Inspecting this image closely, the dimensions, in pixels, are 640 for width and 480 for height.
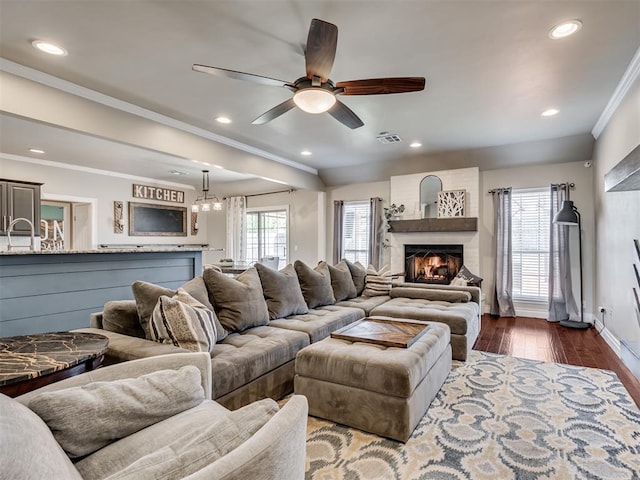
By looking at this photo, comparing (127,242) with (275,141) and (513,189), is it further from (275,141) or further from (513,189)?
(513,189)

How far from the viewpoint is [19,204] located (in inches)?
213

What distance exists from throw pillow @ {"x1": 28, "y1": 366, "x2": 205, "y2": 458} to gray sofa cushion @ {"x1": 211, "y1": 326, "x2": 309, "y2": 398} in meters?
0.77

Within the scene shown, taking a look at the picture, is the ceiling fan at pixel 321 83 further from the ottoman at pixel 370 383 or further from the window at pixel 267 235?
the window at pixel 267 235

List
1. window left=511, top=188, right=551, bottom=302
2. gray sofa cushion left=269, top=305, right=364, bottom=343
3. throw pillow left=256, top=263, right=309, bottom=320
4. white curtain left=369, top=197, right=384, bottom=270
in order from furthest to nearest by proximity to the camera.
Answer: white curtain left=369, top=197, right=384, bottom=270
window left=511, top=188, right=551, bottom=302
throw pillow left=256, top=263, right=309, bottom=320
gray sofa cushion left=269, top=305, right=364, bottom=343

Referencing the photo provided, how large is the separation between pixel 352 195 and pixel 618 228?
4338mm

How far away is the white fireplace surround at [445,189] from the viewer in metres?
5.62

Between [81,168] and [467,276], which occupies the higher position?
[81,168]

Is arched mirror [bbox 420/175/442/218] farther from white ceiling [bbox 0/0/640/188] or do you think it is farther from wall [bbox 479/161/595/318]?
white ceiling [bbox 0/0/640/188]

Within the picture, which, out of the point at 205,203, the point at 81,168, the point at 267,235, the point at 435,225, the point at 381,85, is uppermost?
the point at 81,168

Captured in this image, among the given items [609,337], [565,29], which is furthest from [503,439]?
[609,337]

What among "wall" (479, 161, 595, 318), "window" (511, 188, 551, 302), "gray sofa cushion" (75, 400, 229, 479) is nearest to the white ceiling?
"wall" (479, 161, 595, 318)

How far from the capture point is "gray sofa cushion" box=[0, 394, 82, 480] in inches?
23.7

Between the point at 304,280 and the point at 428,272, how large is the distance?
10.4 ft

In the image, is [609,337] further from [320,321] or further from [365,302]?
[320,321]
